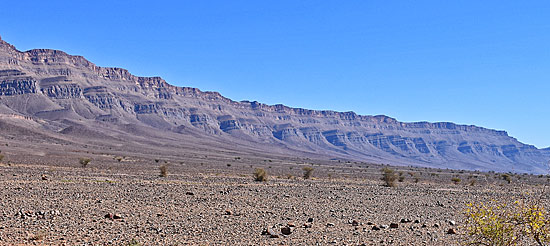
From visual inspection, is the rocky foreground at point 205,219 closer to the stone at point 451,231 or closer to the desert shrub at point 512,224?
the stone at point 451,231

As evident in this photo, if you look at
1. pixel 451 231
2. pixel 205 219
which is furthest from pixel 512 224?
pixel 205 219

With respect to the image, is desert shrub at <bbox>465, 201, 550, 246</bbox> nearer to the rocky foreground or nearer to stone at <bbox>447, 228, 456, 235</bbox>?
the rocky foreground

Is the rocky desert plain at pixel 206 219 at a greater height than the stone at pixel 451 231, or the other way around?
the stone at pixel 451 231

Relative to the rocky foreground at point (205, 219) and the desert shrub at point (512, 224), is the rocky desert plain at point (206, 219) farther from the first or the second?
the desert shrub at point (512, 224)

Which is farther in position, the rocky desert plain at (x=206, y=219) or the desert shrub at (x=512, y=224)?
the rocky desert plain at (x=206, y=219)

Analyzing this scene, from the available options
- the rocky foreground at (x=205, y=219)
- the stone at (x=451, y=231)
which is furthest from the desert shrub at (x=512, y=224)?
the stone at (x=451, y=231)

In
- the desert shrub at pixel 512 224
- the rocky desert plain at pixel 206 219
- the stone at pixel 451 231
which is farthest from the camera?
the stone at pixel 451 231

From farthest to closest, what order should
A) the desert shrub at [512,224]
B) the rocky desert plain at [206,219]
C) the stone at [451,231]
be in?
the stone at [451,231], the rocky desert plain at [206,219], the desert shrub at [512,224]

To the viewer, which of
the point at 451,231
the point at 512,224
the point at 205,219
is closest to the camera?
the point at 512,224

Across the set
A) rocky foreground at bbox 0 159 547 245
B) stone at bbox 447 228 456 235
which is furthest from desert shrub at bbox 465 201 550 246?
stone at bbox 447 228 456 235

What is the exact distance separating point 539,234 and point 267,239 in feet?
22.1

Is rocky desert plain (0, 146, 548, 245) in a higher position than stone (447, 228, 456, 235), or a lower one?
lower

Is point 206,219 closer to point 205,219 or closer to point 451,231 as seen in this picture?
point 205,219

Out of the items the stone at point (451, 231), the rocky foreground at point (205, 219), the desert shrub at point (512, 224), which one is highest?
the desert shrub at point (512, 224)
